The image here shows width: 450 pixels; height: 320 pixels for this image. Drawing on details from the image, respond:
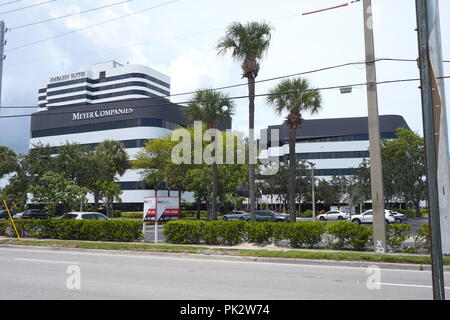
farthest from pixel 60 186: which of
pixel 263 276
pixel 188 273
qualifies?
pixel 263 276

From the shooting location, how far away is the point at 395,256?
1209cm

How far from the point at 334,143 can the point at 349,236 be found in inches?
2310

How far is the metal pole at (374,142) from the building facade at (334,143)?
173ft

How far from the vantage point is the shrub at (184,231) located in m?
17.0

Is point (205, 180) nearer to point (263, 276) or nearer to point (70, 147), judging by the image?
point (70, 147)

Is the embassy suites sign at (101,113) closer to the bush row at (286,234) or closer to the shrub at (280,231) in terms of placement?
the bush row at (286,234)

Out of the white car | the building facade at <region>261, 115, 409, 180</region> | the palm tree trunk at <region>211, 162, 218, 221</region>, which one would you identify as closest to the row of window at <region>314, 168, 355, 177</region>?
the building facade at <region>261, 115, 409, 180</region>

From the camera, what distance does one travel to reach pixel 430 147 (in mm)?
3148

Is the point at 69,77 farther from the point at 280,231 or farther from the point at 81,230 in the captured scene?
the point at 280,231

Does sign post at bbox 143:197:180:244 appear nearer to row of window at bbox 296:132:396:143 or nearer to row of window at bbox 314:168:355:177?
row of window at bbox 314:168:355:177

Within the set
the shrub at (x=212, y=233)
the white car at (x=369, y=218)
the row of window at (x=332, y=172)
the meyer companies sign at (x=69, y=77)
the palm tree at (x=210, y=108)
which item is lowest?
the white car at (x=369, y=218)

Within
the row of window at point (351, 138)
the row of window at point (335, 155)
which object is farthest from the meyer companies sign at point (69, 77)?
the row of window at point (335, 155)

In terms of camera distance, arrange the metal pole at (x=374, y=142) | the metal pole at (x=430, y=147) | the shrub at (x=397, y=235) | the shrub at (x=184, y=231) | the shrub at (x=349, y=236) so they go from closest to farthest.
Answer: the metal pole at (x=430, y=147) → the metal pole at (x=374, y=142) → the shrub at (x=397, y=235) → the shrub at (x=349, y=236) → the shrub at (x=184, y=231)
